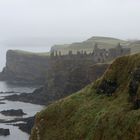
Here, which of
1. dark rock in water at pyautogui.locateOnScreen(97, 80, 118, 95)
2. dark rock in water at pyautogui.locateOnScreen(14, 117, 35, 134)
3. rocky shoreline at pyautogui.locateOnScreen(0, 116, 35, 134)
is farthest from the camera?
rocky shoreline at pyautogui.locateOnScreen(0, 116, 35, 134)

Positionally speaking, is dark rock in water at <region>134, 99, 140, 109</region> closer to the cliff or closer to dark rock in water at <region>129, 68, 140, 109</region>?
dark rock in water at <region>129, 68, 140, 109</region>

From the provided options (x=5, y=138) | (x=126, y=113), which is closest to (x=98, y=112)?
(x=126, y=113)

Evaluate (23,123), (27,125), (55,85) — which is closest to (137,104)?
(27,125)

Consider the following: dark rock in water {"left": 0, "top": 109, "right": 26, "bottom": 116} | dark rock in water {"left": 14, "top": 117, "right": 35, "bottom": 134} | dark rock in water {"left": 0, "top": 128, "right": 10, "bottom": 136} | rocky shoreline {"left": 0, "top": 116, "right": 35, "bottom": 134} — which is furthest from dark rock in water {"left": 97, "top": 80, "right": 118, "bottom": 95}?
dark rock in water {"left": 0, "top": 109, "right": 26, "bottom": 116}

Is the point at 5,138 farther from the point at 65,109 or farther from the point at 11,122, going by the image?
the point at 65,109

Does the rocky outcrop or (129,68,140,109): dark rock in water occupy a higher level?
(129,68,140,109): dark rock in water

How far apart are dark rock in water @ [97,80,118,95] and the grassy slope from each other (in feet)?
1.27

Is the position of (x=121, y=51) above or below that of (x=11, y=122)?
above

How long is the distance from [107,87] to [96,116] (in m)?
4.49

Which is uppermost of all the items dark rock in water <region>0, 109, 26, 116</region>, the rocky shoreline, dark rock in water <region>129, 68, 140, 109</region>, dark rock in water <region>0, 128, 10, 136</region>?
dark rock in water <region>129, 68, 140, 109</region>

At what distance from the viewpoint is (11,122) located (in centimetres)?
13200

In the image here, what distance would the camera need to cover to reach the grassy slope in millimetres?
28156

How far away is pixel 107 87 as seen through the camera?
3534 cm

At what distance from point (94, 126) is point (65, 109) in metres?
4.86
